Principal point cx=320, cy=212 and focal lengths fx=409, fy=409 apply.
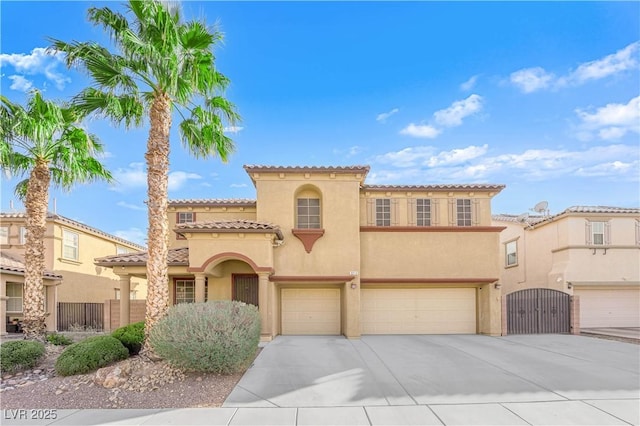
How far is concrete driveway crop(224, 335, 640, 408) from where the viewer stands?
8172 mm

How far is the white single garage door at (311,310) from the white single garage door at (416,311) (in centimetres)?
129

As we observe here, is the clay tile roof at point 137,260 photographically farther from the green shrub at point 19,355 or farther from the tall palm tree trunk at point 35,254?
the green shrub at point 19,355

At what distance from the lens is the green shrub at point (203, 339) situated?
905 cm

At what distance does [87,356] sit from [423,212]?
13.7m

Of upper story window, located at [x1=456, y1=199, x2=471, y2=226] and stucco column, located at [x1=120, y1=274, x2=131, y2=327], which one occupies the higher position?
upper story window, located at [x1=456, y1=199, x2=471, y2=226]

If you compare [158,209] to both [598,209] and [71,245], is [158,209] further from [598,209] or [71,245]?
[598,209]

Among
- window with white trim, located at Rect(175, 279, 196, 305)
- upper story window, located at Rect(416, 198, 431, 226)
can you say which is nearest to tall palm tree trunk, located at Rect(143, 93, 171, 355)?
window with white trim, located at Rect(175, 279, 196, 305)

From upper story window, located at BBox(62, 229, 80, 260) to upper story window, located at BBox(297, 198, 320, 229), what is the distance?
48.8 feet

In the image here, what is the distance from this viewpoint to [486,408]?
24.5 ft

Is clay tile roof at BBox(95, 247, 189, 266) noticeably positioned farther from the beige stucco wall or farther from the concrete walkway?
the beige stucco wall

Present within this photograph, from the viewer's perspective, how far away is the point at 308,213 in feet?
57.6

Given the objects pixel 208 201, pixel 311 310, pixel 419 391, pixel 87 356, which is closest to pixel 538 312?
pixel 311 310

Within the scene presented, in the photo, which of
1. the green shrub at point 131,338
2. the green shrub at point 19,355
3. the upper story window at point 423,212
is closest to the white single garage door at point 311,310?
the upper story window at point 423,212

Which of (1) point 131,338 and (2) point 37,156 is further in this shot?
(2) point 37,156
